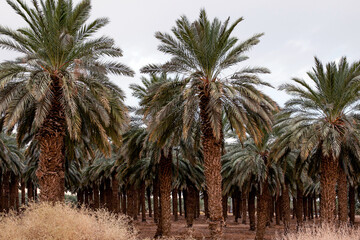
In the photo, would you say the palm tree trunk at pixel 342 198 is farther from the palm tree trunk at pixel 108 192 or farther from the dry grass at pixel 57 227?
the palm tree trunk at pixel 108 192

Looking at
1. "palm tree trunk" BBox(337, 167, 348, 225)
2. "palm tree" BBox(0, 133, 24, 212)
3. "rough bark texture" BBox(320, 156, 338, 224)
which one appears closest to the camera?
"rough bark texture" BBox(320, 156, 338, 224)

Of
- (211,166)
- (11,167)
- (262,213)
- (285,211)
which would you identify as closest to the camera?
(211,166)

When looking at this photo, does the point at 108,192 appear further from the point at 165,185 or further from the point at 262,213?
the point at 262,213

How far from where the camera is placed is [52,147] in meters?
17.3

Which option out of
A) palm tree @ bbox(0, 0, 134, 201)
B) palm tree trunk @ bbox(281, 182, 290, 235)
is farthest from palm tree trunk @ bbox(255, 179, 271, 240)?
palm tree @ bbox(0, 0, 134, 201)

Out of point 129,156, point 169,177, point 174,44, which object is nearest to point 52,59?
point 174,44

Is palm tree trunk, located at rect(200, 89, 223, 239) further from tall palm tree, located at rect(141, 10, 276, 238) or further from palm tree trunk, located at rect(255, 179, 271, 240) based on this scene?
palm tree trunk, located at rect(255, 179, 271, 240)

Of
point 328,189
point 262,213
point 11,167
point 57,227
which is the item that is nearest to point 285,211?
point 262,213

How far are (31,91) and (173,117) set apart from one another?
7370 mm

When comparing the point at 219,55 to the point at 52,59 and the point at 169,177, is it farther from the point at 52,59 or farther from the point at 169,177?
the point at 169,177

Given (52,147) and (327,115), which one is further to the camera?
(327,115)

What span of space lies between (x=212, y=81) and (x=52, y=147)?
26.1 ft

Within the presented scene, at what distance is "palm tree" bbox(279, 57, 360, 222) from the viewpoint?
70.3 feet

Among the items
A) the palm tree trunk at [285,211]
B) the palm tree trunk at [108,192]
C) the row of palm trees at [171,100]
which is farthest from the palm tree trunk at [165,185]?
the palm tree trunk at [108,192]
